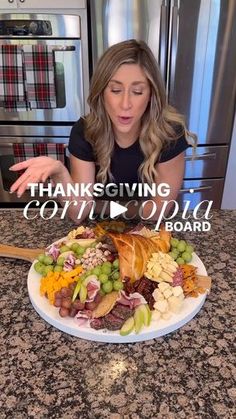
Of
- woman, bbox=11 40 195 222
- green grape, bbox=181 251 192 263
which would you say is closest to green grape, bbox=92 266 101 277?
green grape, bbox=181 251 192 263

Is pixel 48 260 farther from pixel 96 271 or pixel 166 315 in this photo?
pixel 166 315

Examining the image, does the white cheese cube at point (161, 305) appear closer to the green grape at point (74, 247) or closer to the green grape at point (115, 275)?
the green grape at point (115, 275)

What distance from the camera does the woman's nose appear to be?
118 centimetres

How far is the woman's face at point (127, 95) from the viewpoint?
1191mm

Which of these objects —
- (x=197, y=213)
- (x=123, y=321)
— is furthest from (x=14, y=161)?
(x=123, y=321)

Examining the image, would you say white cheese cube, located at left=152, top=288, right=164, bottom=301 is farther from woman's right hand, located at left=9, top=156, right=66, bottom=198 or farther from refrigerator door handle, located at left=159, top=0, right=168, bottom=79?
refrigerator door handle, located at left=159, top=0, right=168, bottom=79

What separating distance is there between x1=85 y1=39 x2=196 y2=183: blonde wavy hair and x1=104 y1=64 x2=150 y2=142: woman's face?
0.06ft

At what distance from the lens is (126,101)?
1.18 m

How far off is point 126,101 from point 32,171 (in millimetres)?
440

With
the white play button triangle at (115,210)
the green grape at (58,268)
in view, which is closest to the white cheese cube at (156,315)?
the green grape at (58,268)

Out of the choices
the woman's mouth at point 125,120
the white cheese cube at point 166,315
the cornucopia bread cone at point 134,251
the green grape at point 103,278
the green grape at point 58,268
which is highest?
the woman's mouth at point 125,120

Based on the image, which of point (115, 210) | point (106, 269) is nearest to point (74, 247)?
point (106, 269)

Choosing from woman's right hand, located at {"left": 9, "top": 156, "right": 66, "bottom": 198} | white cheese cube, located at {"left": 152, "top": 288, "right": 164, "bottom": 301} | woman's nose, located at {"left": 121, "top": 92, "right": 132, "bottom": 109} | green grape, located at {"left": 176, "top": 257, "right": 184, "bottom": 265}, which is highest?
woman's nose, located at {"left": 121, "top": 92, "right": 132, "bottom": 109}

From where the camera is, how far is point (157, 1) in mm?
2010
